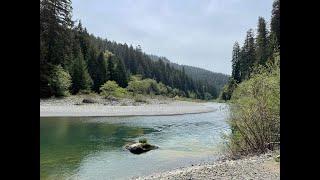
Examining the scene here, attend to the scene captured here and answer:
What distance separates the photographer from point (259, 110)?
14.1 m

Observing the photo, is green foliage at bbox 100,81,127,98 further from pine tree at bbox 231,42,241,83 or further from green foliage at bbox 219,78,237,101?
green foliage at bbox 219,78,237,101

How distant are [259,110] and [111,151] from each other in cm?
825

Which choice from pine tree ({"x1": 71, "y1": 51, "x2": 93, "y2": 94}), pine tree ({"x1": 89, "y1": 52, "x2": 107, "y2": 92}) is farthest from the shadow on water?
pine tree ({"x1": 89, "y1": 52, "x2": 107, "y2": 92})

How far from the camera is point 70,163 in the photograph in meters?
16.8

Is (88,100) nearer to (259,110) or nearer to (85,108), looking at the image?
(85,108)

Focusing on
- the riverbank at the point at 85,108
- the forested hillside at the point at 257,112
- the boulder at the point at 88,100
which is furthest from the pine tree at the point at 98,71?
the forested hillside at the point at 257,112

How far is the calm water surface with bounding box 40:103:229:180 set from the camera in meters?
15.4

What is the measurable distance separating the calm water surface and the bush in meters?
1.11

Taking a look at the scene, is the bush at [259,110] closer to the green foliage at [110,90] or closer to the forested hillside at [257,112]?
the forested hillside at [257,112]

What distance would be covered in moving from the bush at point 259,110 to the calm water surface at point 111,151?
3.66 ft

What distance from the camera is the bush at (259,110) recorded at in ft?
45.1

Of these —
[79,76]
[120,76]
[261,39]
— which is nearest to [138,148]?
[261,39]

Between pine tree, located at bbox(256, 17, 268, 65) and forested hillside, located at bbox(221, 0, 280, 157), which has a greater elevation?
pine tree, located at bbox(256, 17, 268, 65)
